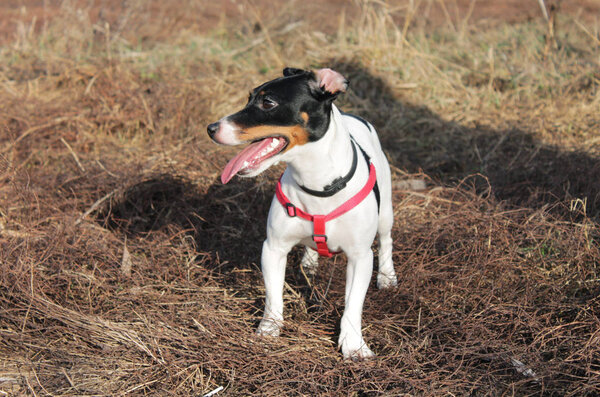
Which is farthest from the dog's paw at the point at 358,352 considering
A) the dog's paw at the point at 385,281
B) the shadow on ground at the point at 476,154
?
the shadow on ground at the point at 476,154

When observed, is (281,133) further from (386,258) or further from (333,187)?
(386,258)

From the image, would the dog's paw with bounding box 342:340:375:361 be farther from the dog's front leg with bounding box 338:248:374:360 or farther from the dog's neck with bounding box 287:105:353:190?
the dog's neck with bounding box 287:105:353:190

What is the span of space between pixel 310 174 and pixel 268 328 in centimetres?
85

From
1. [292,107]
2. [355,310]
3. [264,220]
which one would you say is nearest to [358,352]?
[355,310]

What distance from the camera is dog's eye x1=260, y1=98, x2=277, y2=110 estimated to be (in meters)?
2.72

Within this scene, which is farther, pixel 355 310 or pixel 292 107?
pixel 355 310

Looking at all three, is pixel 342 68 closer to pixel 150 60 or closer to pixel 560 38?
pixel 150 60

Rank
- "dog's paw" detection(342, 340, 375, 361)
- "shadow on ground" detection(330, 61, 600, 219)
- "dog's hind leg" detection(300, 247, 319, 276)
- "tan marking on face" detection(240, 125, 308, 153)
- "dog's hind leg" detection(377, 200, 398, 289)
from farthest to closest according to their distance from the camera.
A: "shadow on ground" detection(330, 61, 600, 219) → "dog's hind leg" detection(300, 247, 319, 276) → "dog's hind leg" detection(377, 200, 398, 289) → "dog's paw" detection(342, 340, 375, 361) → "tan marking on face" detection(240, 125, 308, 153)

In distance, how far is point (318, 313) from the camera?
3.38 meters

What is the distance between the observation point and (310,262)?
148 inches

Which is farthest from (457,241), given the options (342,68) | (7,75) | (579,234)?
(7,75)

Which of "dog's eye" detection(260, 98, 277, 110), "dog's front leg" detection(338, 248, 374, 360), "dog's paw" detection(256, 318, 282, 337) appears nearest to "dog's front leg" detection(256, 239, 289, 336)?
"dog's paw" detection(256, 318, 282, 337)

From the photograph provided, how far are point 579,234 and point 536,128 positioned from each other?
234cm

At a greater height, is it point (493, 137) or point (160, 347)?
point (160, 347)
